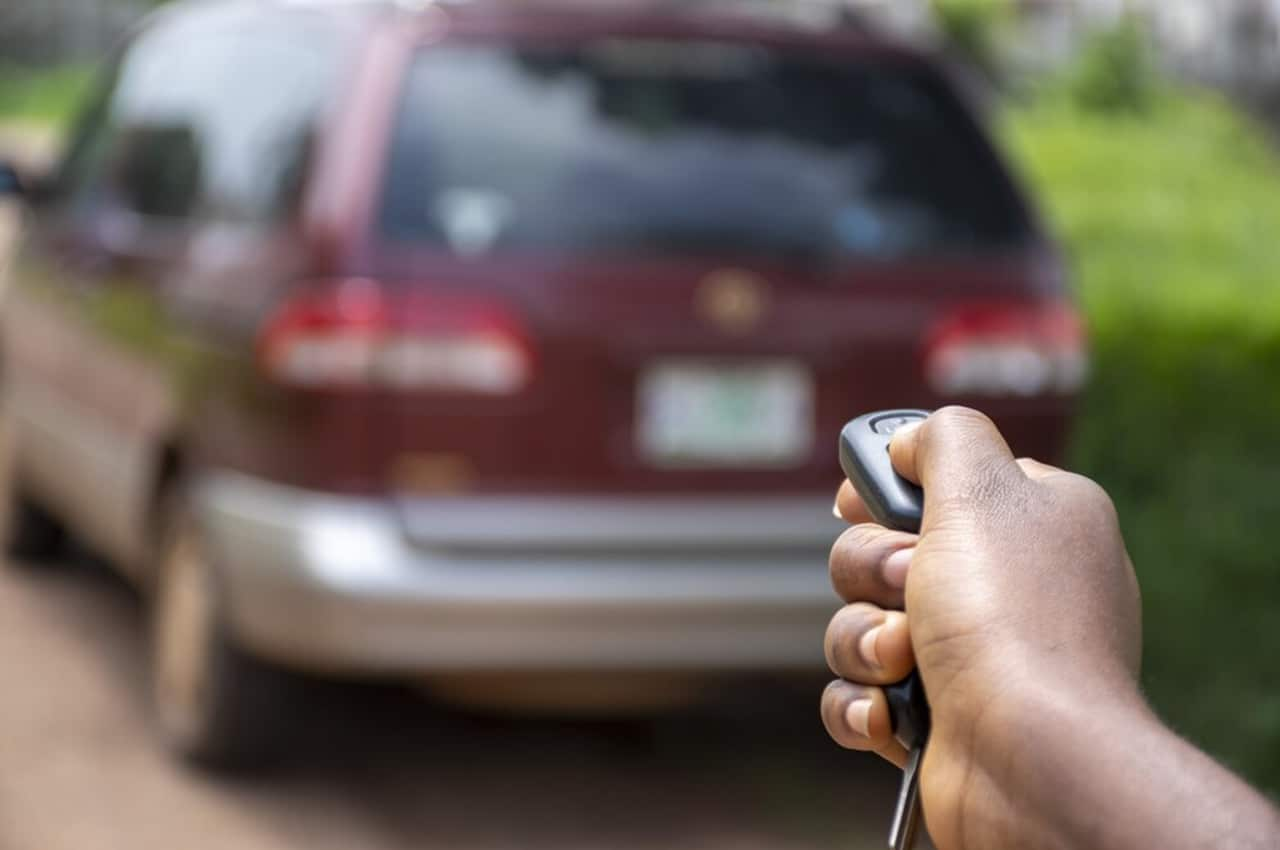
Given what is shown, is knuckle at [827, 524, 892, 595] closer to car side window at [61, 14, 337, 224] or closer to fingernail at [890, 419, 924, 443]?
fingernail at [890, 419, 924, 443]

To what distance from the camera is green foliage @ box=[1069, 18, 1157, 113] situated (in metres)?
33.9

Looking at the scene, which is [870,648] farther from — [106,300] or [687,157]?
[106,300]

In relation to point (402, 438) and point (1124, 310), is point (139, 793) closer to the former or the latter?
point (402, 438)

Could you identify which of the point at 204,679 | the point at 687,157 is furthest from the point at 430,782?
the point at 687,157

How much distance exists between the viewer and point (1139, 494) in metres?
8.29

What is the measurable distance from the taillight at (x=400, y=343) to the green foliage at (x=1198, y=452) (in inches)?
65.1

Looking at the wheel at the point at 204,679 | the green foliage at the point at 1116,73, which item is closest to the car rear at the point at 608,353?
the wheel at the point at 204,679

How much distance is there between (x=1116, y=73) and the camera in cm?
3403

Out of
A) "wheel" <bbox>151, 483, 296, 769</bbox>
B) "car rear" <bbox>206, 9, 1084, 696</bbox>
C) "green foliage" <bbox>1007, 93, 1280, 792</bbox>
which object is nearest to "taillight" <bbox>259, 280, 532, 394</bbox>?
"car rear" <bbox>206, 9, 1084, 696</bbox>

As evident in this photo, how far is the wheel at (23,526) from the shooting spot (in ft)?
25.5

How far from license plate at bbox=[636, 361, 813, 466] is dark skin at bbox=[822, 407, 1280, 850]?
345cm

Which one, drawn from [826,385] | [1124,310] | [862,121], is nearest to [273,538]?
Answer: [826,385]

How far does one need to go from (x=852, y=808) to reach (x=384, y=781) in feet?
3.43

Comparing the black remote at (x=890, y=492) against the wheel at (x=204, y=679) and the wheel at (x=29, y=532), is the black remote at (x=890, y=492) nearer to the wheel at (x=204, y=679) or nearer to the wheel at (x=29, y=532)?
the wheel at (x=204, y=679)
